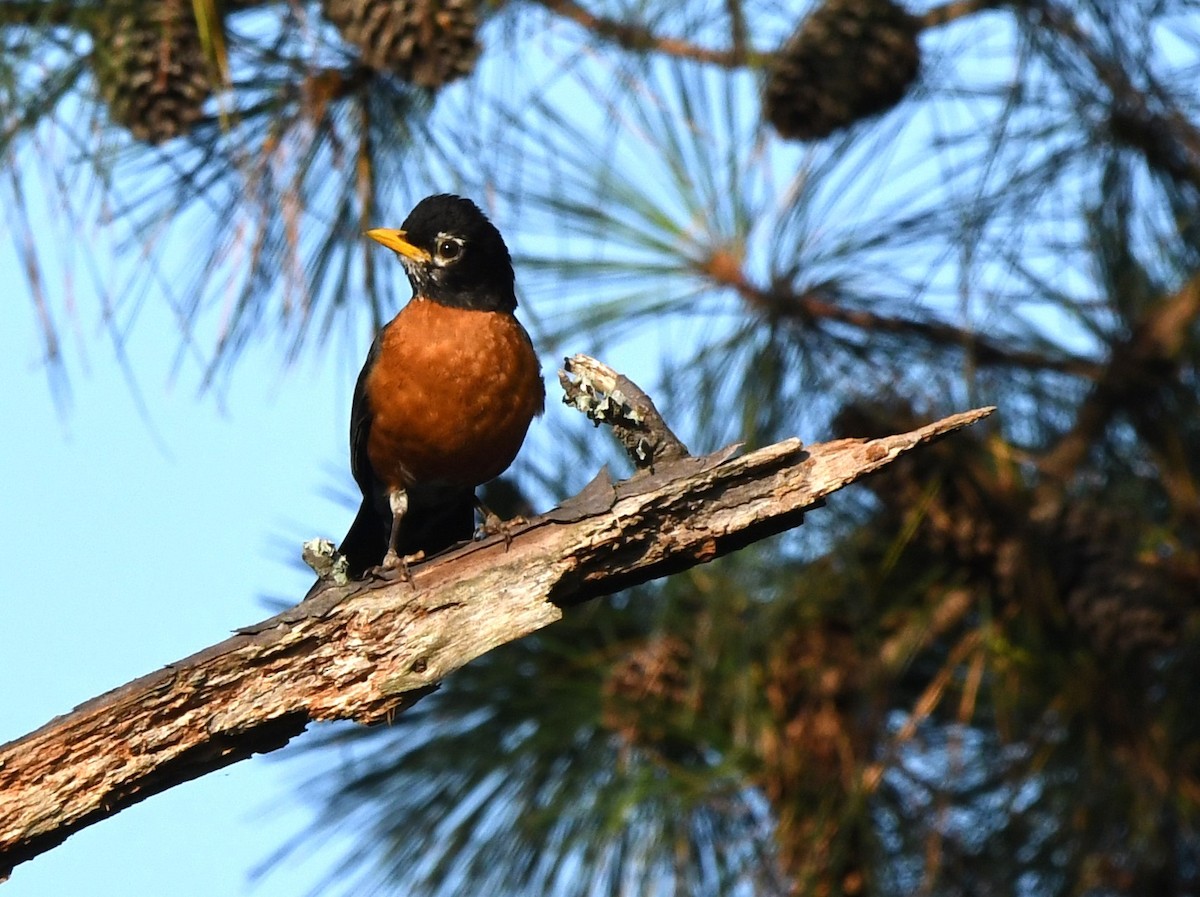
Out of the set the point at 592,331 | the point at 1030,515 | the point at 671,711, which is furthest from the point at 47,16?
the point at 1030,515

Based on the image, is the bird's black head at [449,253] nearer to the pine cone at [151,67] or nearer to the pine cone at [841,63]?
the pine cone at [151,67]

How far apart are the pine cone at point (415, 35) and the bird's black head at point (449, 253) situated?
38cm

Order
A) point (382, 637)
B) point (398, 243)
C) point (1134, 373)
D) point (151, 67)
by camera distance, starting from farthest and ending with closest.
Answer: point (1134, 373), point (398, 243), point (151, 67), point (382, 637)

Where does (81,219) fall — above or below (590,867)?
above

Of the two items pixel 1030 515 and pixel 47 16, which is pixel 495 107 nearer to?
pixel 47 16

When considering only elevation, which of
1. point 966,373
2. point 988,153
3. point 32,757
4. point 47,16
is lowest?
point 32,757

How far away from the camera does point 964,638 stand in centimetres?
559

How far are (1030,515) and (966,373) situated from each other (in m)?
0.47

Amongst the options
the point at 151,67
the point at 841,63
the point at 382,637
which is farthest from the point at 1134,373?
the point at 151,67

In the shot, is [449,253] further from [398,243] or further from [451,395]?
[451,395]

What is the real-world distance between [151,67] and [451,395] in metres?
1.27

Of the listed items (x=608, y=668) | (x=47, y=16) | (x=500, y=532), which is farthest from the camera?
(x=608, y=668)

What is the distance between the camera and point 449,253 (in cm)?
521

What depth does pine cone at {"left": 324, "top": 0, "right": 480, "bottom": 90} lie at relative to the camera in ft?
16.0
